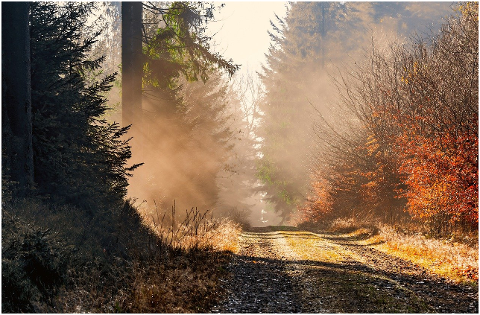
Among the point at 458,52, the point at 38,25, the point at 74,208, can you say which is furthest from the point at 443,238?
the point at 38,25

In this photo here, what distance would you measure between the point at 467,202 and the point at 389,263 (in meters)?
3.42

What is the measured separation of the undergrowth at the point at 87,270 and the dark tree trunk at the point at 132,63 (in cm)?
641

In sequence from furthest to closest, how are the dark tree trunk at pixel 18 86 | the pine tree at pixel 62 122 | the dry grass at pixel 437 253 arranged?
the pine tree at pixel 62 122, the dark tree trunk at pixel 18 86, the dry grass at pixel 437 253

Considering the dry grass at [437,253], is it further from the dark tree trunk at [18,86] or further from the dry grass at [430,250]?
the dark tree trunk at [18,86]

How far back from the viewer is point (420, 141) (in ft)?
53.5

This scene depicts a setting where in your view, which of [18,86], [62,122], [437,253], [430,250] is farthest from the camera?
[430,250]

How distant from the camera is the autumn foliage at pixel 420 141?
1385 cm

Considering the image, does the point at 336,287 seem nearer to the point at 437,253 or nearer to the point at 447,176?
the point at 437,253

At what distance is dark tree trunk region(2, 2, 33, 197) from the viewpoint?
10.6m

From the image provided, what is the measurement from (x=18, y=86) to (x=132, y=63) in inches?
261

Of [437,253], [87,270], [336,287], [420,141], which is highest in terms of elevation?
[420,141]

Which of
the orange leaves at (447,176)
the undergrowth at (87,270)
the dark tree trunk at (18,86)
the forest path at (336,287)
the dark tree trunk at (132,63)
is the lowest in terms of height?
the forest path at (336,287)

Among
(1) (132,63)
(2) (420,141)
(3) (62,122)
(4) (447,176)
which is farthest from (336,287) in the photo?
(1) (132,63)

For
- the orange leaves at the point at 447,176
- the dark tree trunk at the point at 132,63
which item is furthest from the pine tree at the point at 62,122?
the orange leaves at the point at 447,176
